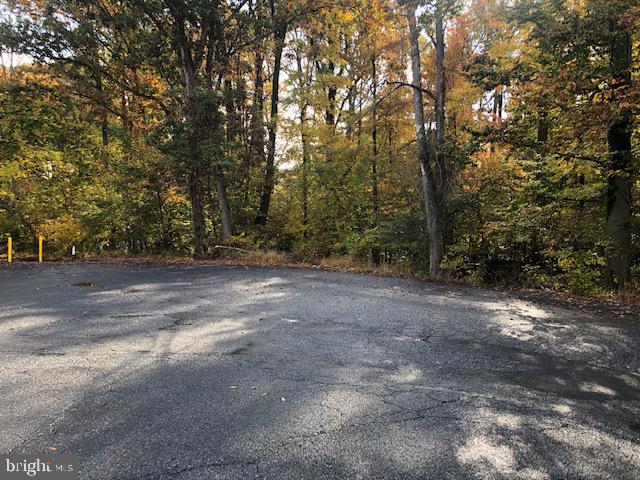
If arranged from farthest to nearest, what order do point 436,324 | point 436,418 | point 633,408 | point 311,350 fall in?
point 436,324
point 311,350
point 633,408
point 436,418

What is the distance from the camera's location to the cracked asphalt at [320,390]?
8.17ft

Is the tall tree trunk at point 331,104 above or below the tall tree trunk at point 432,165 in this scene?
above

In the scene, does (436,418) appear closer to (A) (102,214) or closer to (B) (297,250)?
(B) (297,250)

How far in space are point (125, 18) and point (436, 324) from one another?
1308 cm

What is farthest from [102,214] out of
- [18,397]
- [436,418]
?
[436,418]

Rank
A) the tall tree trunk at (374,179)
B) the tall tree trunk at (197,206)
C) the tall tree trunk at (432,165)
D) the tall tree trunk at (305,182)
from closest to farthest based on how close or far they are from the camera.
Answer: the tall tree trunk at (432,165) < the tall tree trunk at (197,206) < the tall tree trunk at (374,179) < the tall tree trunk at (305,182)

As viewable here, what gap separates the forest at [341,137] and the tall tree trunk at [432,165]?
0.17 ft

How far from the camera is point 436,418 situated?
3000 millimetres
